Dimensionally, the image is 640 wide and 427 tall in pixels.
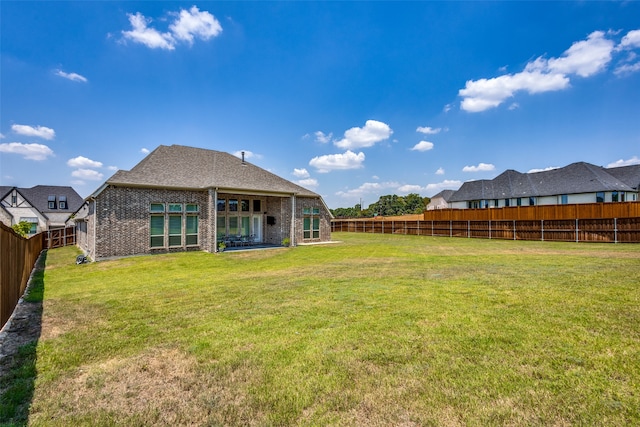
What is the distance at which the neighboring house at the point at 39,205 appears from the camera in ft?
120

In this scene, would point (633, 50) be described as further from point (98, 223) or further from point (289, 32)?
point (98, 223)

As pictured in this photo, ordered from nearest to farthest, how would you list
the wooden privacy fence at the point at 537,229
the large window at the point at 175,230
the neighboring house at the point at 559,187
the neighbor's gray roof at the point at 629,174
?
1. the large window at the point at 175,230
2. the wooden privacy fence at the point at 537,229
3. the neighboring house at the point at 559,187
4. the neighbor's gray roof at the point at 629,174

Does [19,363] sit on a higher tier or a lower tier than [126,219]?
lower

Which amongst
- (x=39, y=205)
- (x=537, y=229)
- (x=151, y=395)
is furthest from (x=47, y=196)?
(x=537, y=229)

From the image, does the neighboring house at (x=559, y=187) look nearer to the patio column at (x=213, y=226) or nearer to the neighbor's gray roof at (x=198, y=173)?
the neighbor's gray roof at (x=198, y=173)

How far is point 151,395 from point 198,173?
17238 millimetres

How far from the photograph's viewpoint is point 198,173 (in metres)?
18.4

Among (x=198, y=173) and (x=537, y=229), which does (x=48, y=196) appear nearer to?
(x=198, y=173)

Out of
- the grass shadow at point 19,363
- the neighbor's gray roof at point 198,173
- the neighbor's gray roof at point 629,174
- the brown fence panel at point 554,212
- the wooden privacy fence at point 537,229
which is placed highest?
the neighbor's gray roof at point 629,174

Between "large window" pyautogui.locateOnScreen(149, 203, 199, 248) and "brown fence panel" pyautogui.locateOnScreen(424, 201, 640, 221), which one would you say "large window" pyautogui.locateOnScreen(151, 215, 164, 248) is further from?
"brown fence panel" pyautogui.locateOnScreen(424, 201, 640, 221)

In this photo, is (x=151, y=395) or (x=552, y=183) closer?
(x=151, y=395)

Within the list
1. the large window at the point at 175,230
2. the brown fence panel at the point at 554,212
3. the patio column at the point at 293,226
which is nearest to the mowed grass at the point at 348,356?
the large window at the point at 175,230

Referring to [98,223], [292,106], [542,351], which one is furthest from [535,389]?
[292,106]

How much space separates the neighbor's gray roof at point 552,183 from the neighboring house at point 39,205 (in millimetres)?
55957
